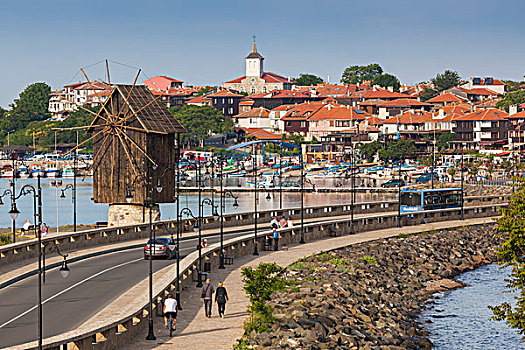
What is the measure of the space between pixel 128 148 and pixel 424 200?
31301 mm

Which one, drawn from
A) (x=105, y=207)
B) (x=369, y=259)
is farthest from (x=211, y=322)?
(x=105, y=207)

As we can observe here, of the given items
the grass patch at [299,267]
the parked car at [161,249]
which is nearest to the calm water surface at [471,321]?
the grass patch at [299,267]

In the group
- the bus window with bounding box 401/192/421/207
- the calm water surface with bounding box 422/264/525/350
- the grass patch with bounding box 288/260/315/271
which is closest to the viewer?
the calm water surface with bounding box 422/264/525/350

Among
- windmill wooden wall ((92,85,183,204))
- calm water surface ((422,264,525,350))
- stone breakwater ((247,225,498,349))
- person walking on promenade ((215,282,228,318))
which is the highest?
windmill wooden wall ((92,85,183,204))

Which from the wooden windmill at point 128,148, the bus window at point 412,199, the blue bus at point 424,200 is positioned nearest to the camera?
the wooden windmill at point 128,148

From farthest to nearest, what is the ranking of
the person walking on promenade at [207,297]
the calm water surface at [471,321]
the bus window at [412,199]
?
1. the bus window at [412,199]
2. the calm water surface at [471,321]
3. the person walking on promenade at [207,297]

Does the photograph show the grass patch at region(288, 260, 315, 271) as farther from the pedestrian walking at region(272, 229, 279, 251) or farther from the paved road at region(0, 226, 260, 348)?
the pedestrian walking at region(272, 229, 279, 251)

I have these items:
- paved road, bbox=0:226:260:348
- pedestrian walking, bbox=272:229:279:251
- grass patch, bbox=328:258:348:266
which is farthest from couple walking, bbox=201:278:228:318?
pedestrian walking, bbox=272:229:279:251

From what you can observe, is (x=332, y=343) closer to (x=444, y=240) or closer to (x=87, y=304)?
(x=87, y=304)

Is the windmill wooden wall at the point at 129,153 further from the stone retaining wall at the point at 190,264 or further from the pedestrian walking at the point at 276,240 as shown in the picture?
the pedestrian walking at the point at 276,240

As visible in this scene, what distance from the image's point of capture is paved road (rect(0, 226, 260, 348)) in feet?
108

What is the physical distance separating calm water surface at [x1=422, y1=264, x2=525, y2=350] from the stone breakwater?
44.4 inches

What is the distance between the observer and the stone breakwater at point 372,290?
1470 inches

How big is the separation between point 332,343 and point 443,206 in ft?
188
